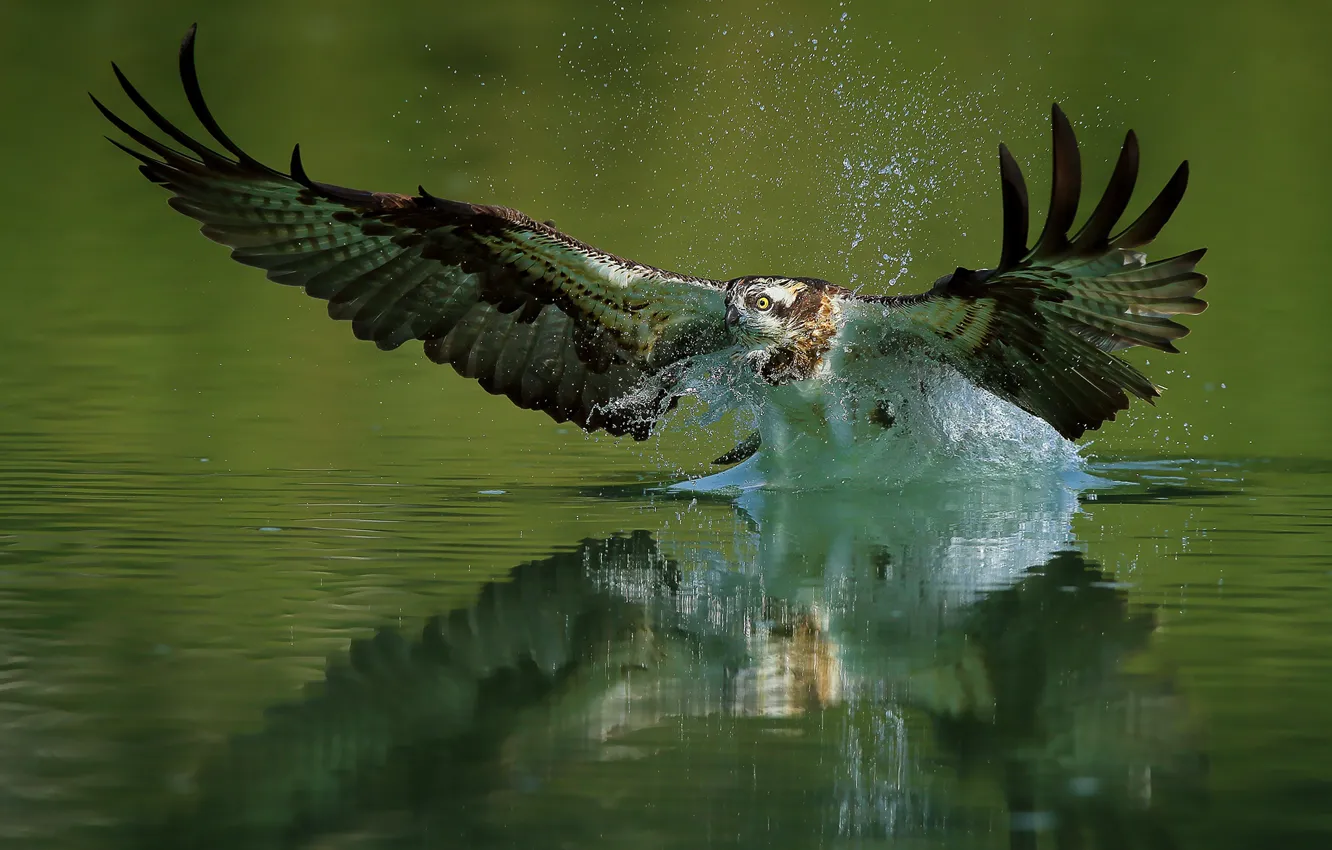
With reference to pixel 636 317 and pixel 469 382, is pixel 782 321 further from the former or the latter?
pixel 469 382

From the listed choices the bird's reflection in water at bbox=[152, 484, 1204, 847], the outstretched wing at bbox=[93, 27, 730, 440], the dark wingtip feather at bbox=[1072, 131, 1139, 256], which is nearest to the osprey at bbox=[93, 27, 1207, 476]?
the outstretched wing at bbox=[93, 27, 730, 440]

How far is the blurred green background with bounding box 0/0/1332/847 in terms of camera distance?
19.6ft

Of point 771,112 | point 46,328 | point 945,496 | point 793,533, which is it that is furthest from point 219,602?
point 771,112

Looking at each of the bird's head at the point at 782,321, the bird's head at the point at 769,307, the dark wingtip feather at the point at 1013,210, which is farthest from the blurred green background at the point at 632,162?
the dark wingtip feather at the point at 1013,210

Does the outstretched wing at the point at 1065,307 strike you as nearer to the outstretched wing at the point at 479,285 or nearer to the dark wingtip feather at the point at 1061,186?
the dark wingtip feather at the point at 1061,186

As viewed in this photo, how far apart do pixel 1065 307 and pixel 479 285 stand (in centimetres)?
323

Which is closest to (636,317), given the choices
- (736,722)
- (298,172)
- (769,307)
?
(769,307)

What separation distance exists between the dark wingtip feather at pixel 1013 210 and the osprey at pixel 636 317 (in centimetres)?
56

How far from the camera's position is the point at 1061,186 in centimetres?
759

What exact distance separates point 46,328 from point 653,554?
31.0 feet

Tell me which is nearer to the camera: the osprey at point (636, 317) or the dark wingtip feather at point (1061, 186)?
the dark wingtip feather at point (1061, 186)

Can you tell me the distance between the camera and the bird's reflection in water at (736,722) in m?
4.43

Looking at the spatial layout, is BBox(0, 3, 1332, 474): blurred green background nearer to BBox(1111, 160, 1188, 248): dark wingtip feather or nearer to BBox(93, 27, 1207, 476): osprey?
BBox(93, 27, 1207, 476): osprey

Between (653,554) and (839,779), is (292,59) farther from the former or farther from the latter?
(839,779)
